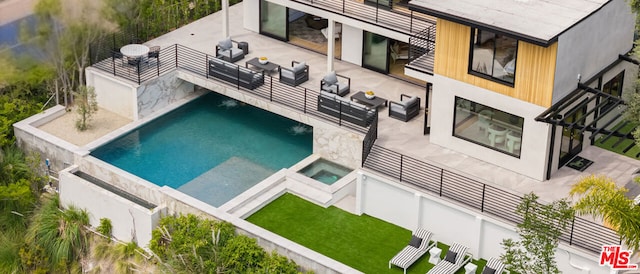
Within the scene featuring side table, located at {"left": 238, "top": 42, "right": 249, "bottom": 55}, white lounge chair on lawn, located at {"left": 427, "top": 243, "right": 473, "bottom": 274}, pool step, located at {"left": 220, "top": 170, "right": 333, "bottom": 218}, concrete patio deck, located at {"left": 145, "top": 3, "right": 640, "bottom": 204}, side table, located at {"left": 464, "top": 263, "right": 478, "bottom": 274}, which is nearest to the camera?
side table, located at {"left": 464, "top": 263, "right": 478, "bottom": 274}

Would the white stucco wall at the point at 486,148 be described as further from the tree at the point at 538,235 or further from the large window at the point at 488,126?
the tree at the point at 538,235

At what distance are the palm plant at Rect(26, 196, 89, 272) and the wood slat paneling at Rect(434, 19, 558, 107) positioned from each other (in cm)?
1482

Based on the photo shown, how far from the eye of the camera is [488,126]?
40.7 m

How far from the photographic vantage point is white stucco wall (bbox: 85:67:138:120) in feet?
153

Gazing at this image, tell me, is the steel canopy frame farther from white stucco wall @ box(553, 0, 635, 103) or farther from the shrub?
the shrub

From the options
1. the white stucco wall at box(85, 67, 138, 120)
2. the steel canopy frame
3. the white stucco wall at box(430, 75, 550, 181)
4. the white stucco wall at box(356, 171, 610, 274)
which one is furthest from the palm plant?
the steel canopy frame

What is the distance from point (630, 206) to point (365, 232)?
9780 mm

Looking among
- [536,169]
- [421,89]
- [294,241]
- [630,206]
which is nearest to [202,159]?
[294,241]

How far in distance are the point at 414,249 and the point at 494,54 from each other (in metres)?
7.38

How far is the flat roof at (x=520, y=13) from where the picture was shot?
3759cm

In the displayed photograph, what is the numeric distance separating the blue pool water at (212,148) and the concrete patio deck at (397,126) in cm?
233

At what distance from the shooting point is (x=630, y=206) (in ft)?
115

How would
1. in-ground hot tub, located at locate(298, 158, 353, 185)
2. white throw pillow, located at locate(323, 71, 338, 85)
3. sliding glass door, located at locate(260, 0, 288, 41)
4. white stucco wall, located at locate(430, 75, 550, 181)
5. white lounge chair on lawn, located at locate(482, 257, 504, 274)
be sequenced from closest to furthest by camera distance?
white lounge chair on lawn, located at locate(482, 257, 504, 274)
white stucco wall, located at locate(430, 75, 550, 181)
in-ground hot tub, located at locate(298, 158, 353, 185)
white throw pillow, located at locate(323, 71, 338, 85)
sliding glass door, located at locate(260, 0, 288, 41)

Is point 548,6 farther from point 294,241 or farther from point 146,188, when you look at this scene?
point 146,188
